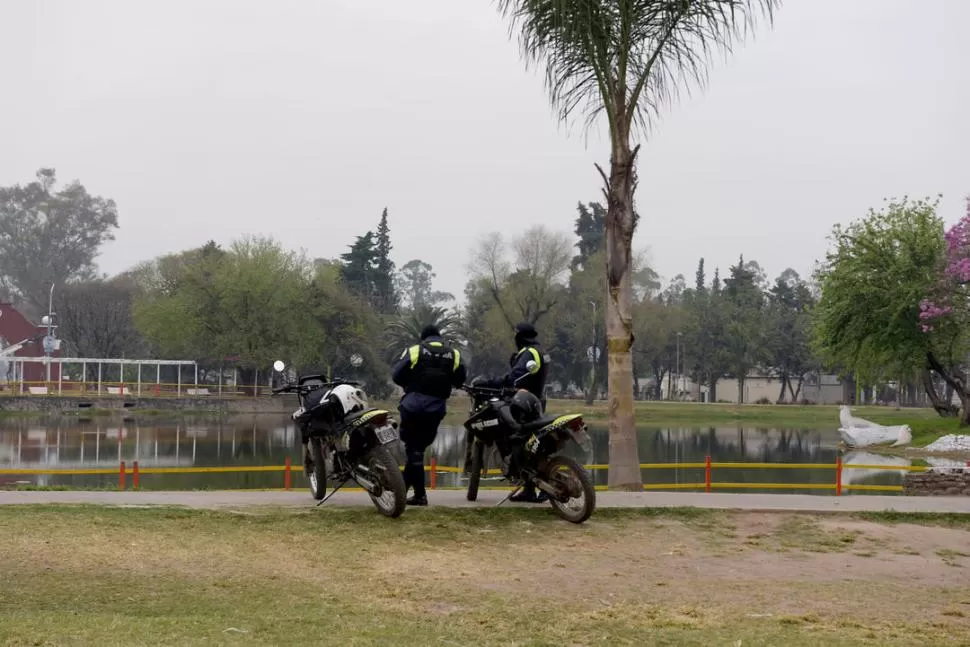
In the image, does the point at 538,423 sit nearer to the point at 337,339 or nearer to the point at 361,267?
the point at 337,339

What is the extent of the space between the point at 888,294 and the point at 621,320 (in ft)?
103

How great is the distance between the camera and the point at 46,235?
120 meters

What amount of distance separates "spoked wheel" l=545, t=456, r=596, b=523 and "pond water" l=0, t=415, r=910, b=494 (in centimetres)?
866

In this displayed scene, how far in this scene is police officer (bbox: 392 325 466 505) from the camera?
10.8 m

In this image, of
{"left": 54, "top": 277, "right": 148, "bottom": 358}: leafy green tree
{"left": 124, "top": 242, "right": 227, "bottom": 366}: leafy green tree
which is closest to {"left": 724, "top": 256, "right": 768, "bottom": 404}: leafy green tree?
{"left": 124, "top": 242, "right": 227, "bottom": 366}: leafy green tree

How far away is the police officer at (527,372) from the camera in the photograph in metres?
11.1

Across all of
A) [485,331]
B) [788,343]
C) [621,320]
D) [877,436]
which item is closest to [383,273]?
[485,331]

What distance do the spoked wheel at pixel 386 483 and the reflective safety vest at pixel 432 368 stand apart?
91cm

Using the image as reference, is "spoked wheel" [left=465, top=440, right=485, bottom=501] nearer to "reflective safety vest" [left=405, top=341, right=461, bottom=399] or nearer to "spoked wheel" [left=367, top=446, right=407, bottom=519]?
"reflective safety vest" [left=405, top=341, right=461, bottom=399]

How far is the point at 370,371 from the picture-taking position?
7194cm

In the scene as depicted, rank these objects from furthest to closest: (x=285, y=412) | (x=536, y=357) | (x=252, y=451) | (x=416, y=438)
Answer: (x=285, y=412) → (x=252, y=451) → (x=536, y=357) → (x=416, y=438)

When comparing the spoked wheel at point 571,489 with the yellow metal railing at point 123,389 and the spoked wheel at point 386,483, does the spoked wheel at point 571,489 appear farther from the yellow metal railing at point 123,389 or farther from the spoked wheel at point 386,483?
the yellow metal railing at point 123,389

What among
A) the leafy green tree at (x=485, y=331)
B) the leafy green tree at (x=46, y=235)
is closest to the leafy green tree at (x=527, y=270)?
the leafy green tree at (x=485, y=331)

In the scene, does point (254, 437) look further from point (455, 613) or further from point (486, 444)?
point (455, 613)
